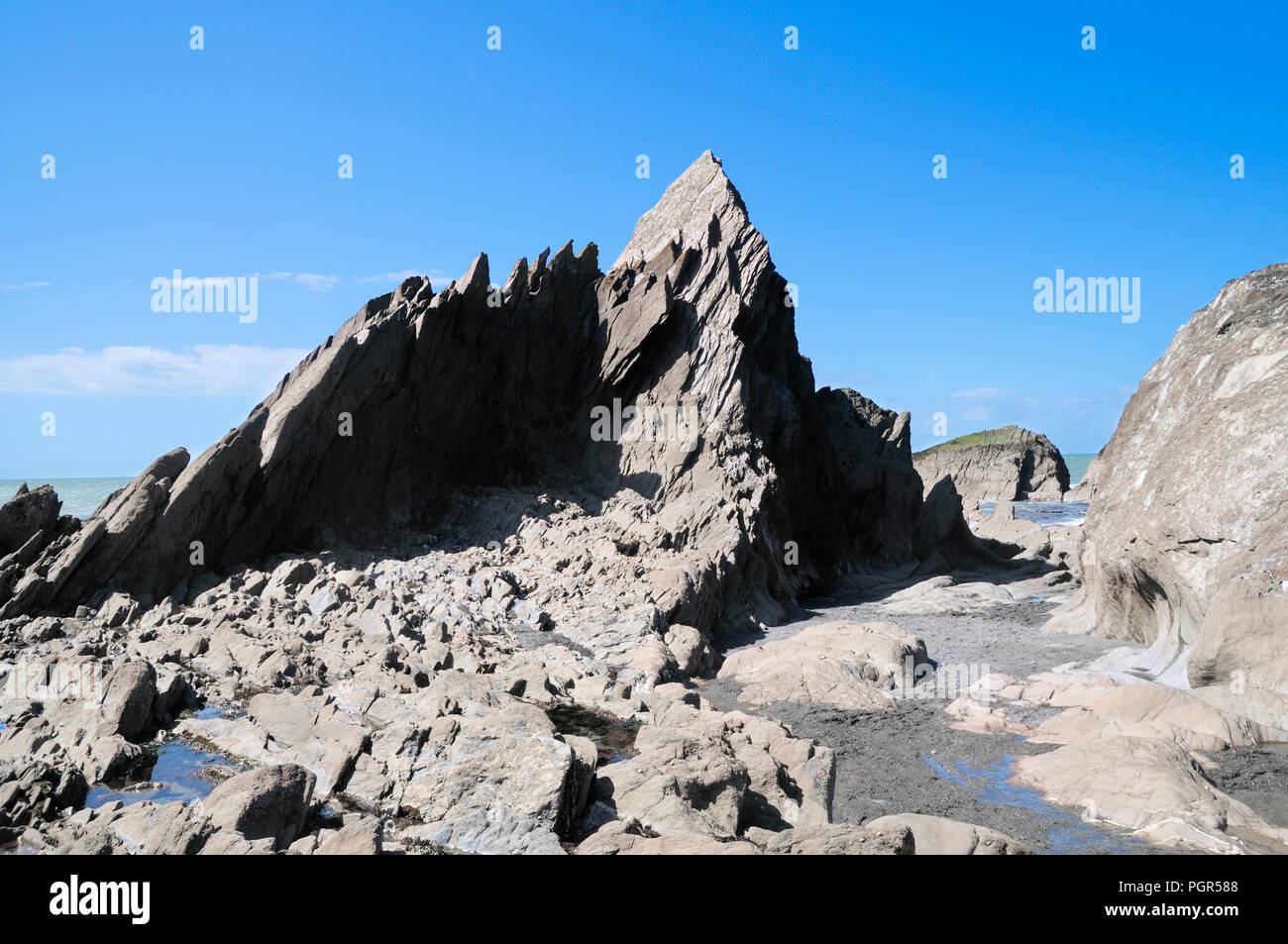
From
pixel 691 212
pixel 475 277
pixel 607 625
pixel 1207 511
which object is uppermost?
pixel 691 212

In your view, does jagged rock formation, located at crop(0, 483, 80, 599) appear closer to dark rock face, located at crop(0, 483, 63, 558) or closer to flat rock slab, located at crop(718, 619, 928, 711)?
dark rock face, located at crop(0, 483, 63, 558)

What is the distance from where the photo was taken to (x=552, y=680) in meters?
19.5

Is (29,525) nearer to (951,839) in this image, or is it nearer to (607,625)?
(607,625)

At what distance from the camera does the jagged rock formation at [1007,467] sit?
120000mm

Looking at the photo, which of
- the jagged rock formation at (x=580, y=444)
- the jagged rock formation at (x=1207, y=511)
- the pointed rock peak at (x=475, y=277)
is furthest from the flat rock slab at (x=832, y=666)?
the pointed rock peak at (x=475, y=277)

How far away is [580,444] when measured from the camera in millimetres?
35656

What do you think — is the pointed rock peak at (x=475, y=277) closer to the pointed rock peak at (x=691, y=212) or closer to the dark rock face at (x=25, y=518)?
the pointed rock peak at (x=691, y=212)

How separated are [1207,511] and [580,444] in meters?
21.6

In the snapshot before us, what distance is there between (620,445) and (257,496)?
1332 cm

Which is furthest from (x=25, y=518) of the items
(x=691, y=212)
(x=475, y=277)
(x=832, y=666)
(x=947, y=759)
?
(x=691, y=212)

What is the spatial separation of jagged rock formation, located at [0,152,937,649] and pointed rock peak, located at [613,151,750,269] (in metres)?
0.11
